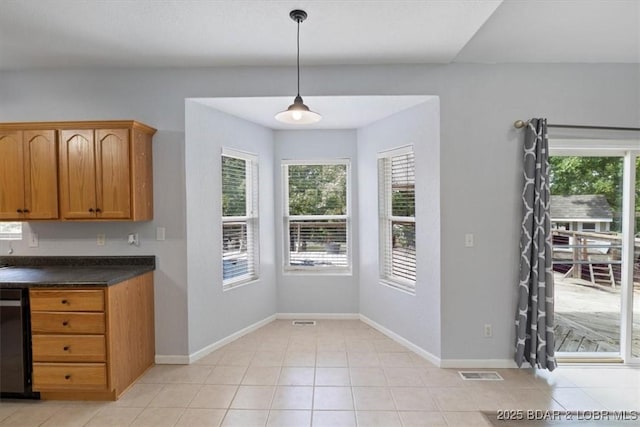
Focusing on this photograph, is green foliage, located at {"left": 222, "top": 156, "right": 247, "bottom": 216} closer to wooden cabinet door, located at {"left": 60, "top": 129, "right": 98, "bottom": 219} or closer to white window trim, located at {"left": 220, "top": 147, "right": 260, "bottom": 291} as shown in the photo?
white window trim, located at {"left": 220, "top": 147, "right": 260, "bottom": 291}

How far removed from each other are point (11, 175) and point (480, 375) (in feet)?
14.4

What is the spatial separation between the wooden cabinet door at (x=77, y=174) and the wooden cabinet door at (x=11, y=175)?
1.17 ft

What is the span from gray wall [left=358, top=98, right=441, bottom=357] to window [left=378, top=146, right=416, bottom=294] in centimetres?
7

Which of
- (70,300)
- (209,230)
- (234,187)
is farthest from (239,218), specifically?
(70,300)

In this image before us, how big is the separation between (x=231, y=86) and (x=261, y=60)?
0.38m

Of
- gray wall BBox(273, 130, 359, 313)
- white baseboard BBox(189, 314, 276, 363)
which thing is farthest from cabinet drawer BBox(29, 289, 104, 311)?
gray wall BBox(273, 130, 359, 313)

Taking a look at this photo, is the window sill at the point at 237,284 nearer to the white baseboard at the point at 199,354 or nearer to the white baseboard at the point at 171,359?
the white baseboard at the point at 199,354

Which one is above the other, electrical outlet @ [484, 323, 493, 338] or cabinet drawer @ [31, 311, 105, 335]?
cabinet drawer @ [31, 311, 105, 335]

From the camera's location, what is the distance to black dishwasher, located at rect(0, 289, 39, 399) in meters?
2.38

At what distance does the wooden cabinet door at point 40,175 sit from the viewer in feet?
8.94

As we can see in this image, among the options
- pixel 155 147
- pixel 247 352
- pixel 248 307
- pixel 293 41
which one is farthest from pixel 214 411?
pixel 293 41

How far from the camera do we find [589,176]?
9.87ft

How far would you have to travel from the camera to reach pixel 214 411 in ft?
7.60

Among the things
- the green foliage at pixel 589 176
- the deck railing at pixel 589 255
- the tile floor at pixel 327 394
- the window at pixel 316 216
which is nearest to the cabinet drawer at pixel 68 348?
the tile floor at pixel 327 394
